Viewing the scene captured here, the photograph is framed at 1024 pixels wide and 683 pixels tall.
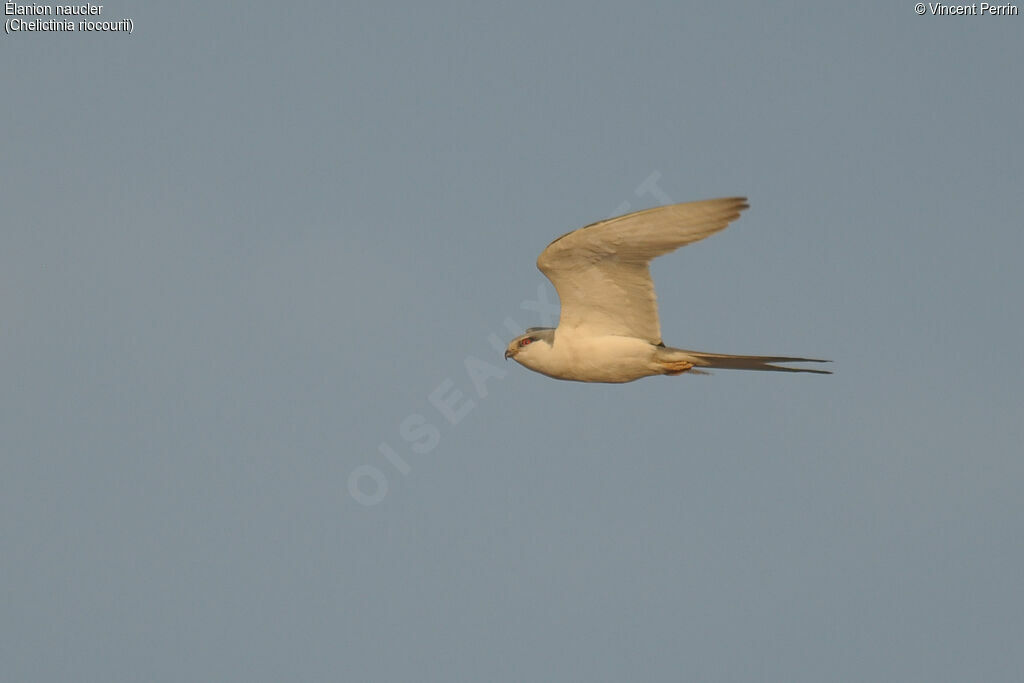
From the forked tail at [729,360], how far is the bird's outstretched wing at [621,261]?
368 millimetres

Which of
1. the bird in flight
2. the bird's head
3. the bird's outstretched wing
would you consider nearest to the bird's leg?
the bird in flight

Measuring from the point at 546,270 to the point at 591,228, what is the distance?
4.23ft

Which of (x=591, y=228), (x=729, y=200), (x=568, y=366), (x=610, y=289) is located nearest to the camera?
(x=729, y=200)

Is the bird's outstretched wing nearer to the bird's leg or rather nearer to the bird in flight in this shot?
the bird in flight

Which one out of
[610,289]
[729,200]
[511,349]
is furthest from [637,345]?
[729,200]

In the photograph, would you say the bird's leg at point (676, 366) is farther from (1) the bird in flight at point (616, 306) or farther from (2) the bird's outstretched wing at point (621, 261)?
(2) the bird's outstretched wing at point (621, 261)

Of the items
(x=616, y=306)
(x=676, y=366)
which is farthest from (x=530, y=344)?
(x=676, y=366)

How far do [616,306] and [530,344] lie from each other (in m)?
1.60

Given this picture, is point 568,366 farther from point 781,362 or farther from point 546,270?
point 781,362

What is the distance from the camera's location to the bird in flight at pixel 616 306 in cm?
1336

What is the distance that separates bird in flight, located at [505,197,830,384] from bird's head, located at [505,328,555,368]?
0.04 feet

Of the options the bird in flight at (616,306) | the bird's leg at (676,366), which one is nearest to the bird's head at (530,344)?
the bird in flight at (616,306)

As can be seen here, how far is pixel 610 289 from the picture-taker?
49.0ft

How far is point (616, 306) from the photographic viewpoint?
15.1 metres
